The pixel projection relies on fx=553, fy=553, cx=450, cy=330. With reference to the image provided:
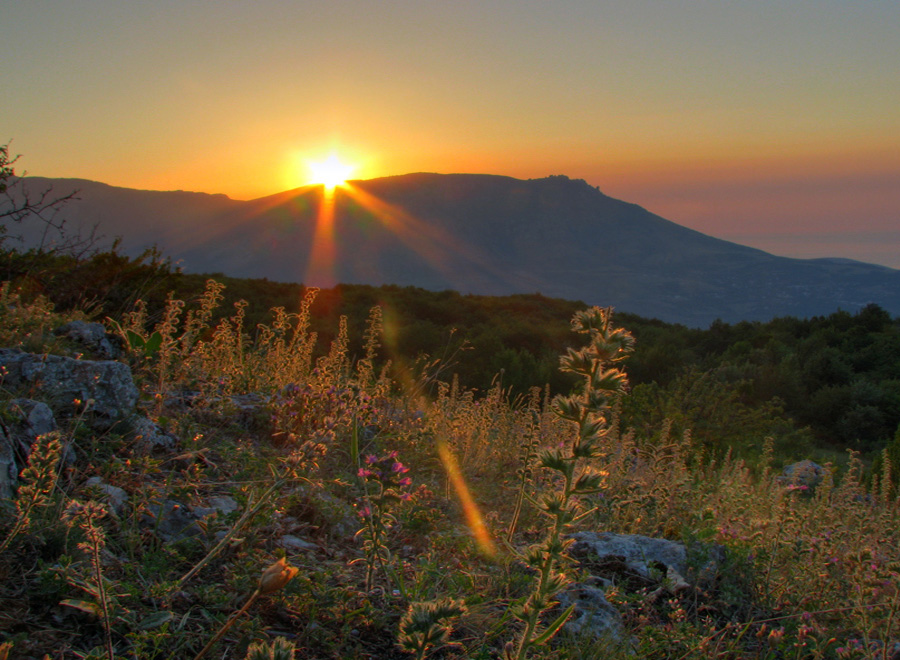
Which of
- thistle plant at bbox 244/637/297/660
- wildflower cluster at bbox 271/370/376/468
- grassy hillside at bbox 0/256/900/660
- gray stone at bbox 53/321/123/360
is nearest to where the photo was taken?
thistle plant at bbox 244/637/297/660

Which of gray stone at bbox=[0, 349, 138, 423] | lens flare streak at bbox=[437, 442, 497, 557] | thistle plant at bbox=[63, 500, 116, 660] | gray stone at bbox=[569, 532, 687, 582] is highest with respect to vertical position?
gray stone at bbox=[0, 349, 138, 423]

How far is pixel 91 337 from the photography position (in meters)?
4.37

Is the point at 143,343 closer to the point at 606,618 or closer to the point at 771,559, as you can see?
the point at 606,618

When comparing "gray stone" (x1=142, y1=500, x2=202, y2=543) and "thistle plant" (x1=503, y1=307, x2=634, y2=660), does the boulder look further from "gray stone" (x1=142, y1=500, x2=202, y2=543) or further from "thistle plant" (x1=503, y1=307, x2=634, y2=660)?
"thistle plant" (x1=503, y1=307, x2=634, y2=660)

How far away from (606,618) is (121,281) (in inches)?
331

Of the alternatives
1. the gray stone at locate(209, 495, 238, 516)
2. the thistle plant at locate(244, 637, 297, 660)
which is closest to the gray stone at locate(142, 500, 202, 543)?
the gray stone at locate(209, 495, 238, 516)

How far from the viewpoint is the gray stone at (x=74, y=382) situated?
2.88 metres

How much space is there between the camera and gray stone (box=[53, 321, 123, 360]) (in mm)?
4281

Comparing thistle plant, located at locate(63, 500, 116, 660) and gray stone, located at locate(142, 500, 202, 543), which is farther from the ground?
thistle plant, located at locate(63, 500, 116, 660)

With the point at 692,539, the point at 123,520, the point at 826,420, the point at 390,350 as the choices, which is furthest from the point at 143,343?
the point at 826,420

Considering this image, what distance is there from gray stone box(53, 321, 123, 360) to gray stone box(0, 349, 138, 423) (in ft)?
4.10

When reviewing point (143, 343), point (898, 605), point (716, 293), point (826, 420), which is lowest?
point (826, 420)

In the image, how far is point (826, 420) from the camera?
18.5 metres

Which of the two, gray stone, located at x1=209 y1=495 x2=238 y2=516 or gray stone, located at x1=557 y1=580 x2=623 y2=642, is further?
gray stone, located at x1=209 y1=495 x2=238 y2=516
